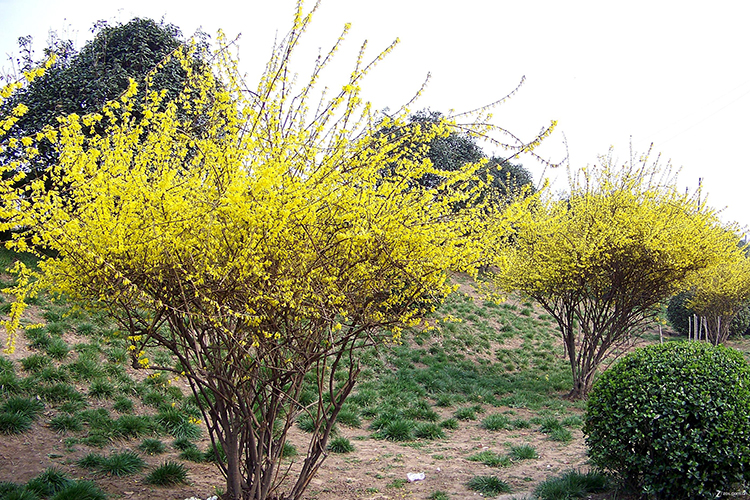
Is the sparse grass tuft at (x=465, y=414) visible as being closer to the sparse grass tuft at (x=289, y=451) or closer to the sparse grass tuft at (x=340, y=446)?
the sparse grass tuft at (x=340, y=446)

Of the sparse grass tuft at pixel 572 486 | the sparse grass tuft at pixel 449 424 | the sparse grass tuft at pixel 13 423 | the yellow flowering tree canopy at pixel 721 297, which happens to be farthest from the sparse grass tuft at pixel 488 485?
the yellow flowering tree canopy at pixel 721 297

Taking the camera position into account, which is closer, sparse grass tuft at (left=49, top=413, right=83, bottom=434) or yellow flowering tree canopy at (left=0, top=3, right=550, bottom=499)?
yellow flowering tree canopy at (left=0, top=3, right=550, bottom=499)

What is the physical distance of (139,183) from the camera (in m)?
2.79

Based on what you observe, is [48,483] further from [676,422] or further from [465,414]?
[465,414]

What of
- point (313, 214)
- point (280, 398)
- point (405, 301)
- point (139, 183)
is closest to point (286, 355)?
point (280, 398)

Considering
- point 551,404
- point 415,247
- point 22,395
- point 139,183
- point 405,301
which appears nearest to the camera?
point 139,183

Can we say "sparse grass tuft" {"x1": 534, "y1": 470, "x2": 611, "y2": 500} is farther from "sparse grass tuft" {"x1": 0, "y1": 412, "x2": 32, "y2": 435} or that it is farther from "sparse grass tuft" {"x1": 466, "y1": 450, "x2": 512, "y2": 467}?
"sparse grass tuft" {"x1": 0, "y1": 412, "x2": 32, "y2": 435}

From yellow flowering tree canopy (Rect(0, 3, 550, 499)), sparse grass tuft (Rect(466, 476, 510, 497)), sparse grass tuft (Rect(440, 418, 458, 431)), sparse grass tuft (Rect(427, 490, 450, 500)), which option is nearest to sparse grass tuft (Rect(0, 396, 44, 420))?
yellow flowering tree canopy (Rect(0, 3, 550, 499))

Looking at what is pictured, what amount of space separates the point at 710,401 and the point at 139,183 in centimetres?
427

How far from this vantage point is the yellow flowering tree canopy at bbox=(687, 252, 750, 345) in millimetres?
16438

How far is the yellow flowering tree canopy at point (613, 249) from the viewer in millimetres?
8602

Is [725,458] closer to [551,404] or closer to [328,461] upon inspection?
[328,461]

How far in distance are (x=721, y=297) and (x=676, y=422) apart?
16.1 metres

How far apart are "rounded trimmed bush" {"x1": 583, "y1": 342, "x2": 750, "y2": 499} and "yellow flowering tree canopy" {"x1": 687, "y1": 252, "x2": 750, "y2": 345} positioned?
14.0 metres
